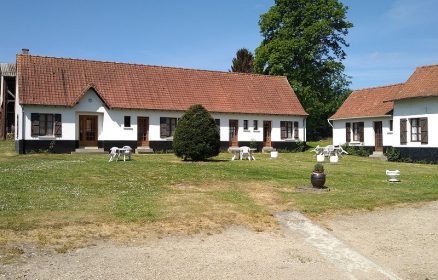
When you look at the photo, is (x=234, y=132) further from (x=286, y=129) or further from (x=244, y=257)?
(x=244, y=257)

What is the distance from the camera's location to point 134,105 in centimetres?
3081

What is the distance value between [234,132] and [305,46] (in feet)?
43.3

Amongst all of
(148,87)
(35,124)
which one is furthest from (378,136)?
(35,124)

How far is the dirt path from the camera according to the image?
22.3 feet

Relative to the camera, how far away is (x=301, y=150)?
120 ft

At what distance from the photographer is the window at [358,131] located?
34594 millimetres

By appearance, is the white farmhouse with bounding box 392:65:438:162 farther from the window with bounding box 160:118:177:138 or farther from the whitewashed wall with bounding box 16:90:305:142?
the window with bounding box 160:118:177:138

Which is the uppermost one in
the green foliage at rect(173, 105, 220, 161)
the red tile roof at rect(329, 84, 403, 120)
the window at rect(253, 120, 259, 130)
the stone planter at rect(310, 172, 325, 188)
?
the red tile roof at rect(329, 84, 403, 120)

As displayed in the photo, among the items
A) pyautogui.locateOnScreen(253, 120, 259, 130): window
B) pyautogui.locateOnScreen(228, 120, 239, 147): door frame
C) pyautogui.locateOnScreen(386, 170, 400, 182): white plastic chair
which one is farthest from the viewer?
pyautogui.locateOnScreen(253, 120, 259, 130): window

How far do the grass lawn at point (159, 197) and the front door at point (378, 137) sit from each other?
1255 centimetres

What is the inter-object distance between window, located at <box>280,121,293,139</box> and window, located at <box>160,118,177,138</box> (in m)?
9.15

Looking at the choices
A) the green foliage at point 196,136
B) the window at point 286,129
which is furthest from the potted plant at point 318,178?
the window at point 286,129

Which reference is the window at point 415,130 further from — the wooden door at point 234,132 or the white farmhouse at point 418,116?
the wooden door at point 234,132

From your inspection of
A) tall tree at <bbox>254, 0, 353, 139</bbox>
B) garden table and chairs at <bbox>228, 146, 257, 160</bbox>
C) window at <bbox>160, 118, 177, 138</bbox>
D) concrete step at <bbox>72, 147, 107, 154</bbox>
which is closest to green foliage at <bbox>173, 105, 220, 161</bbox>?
garden table and chairs at <bbox>228, 146, 257, 160</bbox>
